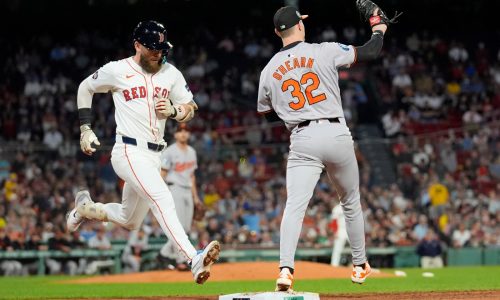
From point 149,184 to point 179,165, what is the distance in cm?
551

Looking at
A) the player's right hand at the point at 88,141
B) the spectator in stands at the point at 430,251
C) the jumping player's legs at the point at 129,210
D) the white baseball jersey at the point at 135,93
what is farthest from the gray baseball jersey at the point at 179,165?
the spectator in stands at the point at 430,251

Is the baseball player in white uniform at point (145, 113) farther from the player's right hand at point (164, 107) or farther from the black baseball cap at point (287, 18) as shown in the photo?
the black baseball cap at point (287, 18)

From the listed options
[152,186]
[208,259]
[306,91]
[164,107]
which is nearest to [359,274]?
[208,259]

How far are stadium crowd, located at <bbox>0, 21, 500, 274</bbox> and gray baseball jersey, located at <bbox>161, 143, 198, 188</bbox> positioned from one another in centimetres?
420

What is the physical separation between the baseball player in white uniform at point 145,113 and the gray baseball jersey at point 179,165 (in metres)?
4.95

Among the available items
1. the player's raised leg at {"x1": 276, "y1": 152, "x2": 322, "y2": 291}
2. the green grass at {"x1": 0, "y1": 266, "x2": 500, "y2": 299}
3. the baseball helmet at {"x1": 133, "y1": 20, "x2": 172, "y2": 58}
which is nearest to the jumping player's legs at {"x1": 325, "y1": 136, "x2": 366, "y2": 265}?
the player's raised leg at {"x1": 276, "y1": 152, "x2": 322, "y2": 291}

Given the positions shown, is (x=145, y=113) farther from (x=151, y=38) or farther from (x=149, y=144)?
(x=151, y=38)

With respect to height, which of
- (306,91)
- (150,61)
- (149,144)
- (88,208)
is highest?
(150,61)

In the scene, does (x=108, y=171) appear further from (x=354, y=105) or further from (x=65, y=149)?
(x=354, y=105)

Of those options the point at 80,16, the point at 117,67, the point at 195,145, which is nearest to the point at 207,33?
the point at 80,16

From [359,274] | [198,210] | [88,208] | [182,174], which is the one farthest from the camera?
[182,174]

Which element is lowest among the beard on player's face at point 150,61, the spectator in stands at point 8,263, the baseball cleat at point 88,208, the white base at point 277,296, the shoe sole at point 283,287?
the spectator in stands at point 8,263

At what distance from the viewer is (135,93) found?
816 centimetres

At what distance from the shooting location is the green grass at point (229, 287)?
35.0ft
